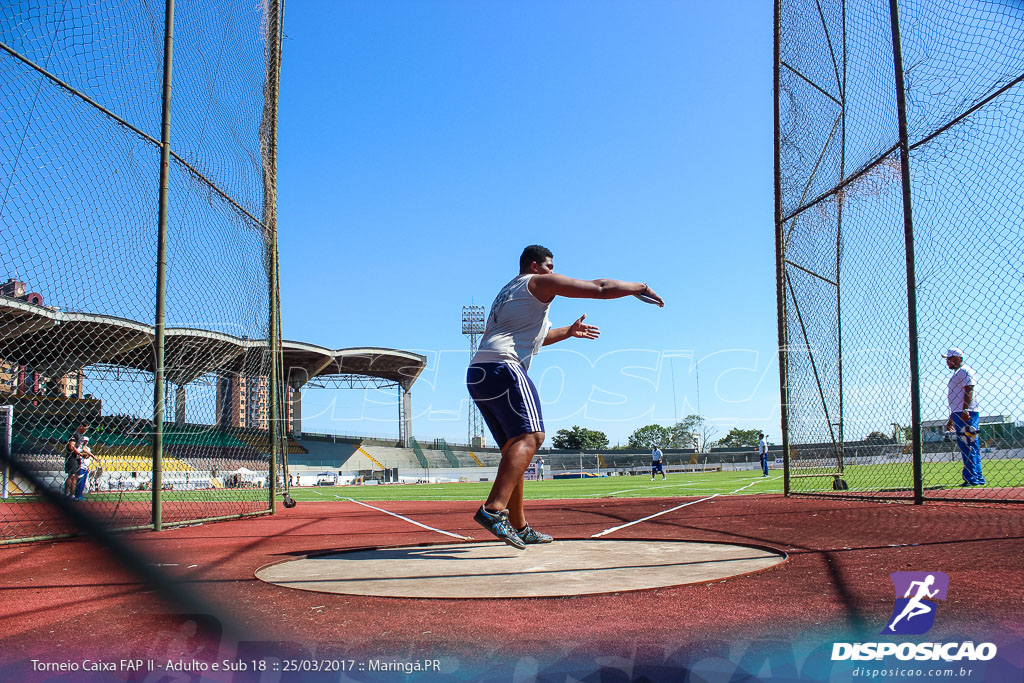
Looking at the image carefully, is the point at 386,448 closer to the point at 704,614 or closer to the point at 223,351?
the point at 223,351

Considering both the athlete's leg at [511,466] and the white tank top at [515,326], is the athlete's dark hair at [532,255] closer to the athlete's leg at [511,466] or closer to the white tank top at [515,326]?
the white tank top at [515,326]

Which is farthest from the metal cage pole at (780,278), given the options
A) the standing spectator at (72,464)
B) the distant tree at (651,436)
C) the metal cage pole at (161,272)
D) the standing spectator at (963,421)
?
the distant tree at (651,436)

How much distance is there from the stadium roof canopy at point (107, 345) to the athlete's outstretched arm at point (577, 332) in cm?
362

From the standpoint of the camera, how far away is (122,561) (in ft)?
2.85

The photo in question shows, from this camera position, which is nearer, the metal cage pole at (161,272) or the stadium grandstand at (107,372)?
the stadium grandstand at (107,372)

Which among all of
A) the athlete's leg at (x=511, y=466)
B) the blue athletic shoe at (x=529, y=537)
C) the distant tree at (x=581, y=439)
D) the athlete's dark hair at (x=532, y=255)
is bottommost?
the distant tree at (x=581, y=439)

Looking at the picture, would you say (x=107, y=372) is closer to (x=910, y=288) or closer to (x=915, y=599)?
(x=915, y=599)

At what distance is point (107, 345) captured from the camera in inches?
264

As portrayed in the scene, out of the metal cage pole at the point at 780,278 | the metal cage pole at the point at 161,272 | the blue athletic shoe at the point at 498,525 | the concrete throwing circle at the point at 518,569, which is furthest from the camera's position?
the metal cage pole at the point at 780,278

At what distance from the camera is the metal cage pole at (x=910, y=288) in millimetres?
6141

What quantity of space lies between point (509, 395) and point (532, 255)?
109cm

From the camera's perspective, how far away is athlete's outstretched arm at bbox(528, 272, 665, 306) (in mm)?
4008

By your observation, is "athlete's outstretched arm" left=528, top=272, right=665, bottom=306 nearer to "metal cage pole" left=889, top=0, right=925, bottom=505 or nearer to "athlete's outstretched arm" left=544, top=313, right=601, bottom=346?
"athlete's outstretched arm" left=544, top=313, right=601, bottom=346

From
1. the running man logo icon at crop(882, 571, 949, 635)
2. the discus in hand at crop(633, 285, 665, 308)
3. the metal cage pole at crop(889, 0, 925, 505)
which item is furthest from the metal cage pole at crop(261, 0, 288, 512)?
the running man logo icon at crop(882, 571, 949, 635)
